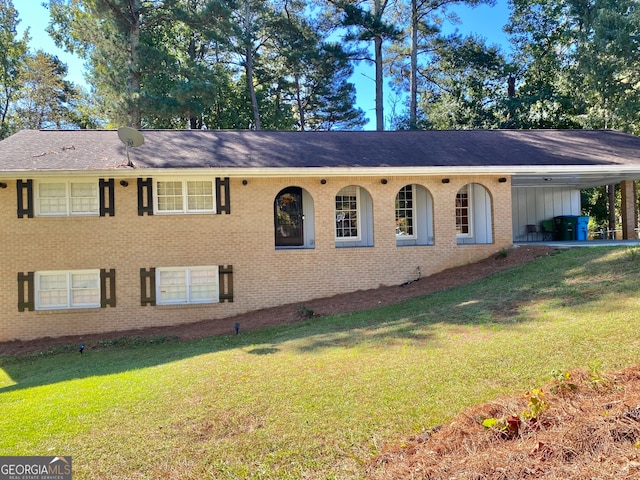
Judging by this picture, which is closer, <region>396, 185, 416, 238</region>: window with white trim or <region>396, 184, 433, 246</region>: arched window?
<region>396, 184, 433, 246</region>: arched window

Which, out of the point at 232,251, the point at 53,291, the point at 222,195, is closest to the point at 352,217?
the point at 232,251

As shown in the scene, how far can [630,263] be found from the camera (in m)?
8.98

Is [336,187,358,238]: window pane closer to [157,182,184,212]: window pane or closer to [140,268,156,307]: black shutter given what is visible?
[157,182,184,212]: window pane

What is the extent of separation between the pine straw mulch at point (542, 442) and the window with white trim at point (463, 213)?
10524 millimetres

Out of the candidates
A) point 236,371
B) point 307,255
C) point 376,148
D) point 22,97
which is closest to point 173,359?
point 236,371

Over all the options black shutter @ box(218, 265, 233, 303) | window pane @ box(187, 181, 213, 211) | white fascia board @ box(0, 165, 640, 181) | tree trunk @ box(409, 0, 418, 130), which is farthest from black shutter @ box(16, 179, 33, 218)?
tree trunk @ box(409, 0, 418, 130)

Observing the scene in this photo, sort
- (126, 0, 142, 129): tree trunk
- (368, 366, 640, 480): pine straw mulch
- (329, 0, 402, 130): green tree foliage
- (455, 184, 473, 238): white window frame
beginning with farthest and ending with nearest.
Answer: (329, 0, 402, 130): green tree foliage
(126, 0, 142, 129): tree trunk
(455, 184, 473, 238): white window frame
(368, 366, 640, 480): pine straw mulch

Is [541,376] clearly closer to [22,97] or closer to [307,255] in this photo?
[307,255]

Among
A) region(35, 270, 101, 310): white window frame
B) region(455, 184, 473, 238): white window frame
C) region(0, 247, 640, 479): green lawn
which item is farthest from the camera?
region(455, 184, 473, 238): white window frame

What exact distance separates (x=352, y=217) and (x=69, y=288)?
8.44m

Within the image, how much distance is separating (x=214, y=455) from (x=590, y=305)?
21.0 feet

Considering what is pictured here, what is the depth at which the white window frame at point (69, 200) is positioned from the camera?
11234 mm

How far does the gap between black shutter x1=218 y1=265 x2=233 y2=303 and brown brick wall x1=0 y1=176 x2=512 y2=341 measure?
138mm

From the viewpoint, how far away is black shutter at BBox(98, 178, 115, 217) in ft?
37.3
